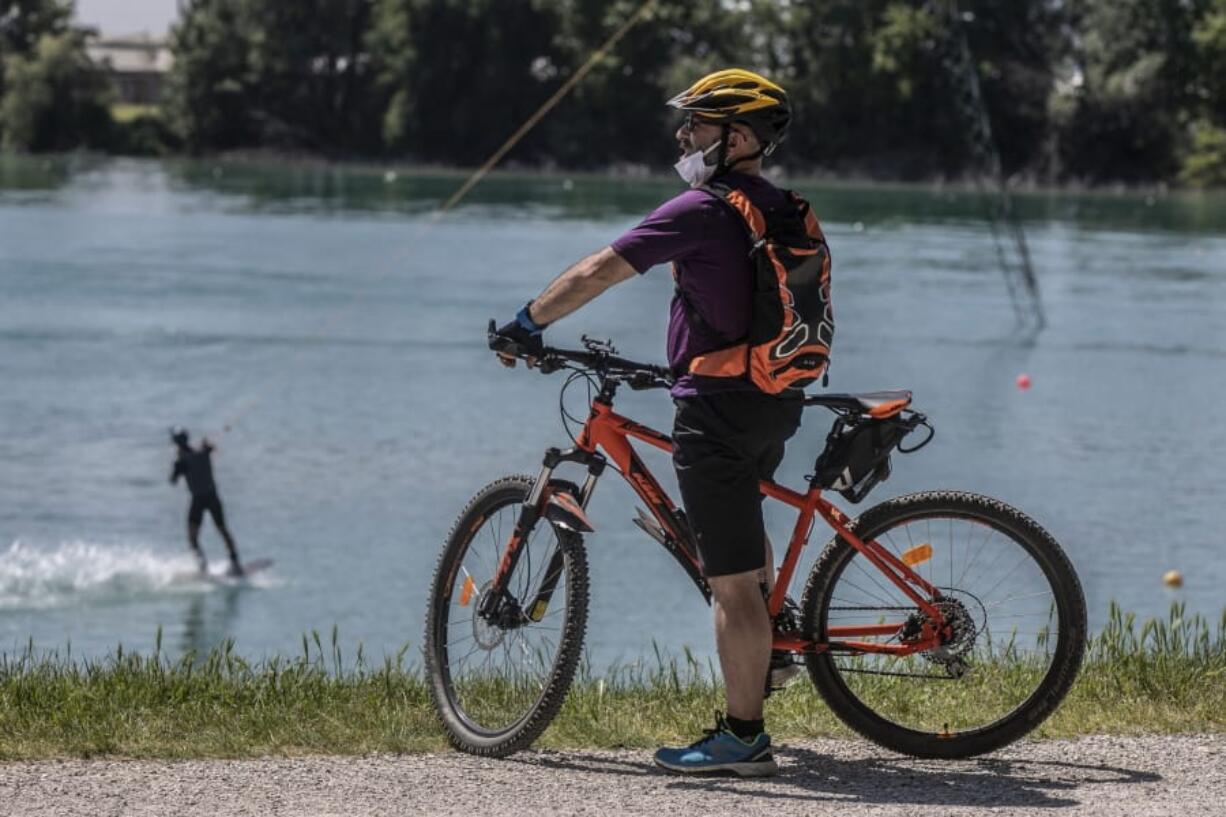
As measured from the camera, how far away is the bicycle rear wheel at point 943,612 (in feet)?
18.9

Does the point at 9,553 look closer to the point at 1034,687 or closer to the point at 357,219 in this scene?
the point at 1034,687

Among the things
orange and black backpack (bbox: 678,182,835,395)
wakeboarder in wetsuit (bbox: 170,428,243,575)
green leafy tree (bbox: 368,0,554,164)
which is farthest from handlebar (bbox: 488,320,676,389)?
green leafy tree (bbox: 368,0,554,164)

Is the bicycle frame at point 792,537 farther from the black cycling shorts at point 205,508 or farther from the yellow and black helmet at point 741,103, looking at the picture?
the black cycling shorts at point 205,508

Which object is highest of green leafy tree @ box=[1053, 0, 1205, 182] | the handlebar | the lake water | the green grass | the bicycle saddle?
green leafy tree @ box=[1053, 0, 1205, 182]

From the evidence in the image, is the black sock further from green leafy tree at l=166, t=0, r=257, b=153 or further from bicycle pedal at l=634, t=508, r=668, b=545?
green leafy tree at l=166, t=0, r=257, b=153

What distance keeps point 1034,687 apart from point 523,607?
1366mm

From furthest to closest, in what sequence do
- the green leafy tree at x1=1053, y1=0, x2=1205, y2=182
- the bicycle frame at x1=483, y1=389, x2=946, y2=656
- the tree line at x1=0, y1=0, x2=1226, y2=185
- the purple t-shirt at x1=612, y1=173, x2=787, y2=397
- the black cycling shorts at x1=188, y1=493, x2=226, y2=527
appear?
the tree line at x1=0, y1=0, x2=1226, y2=185, the green leafy tree at x1=1053, y1=0, x2=1205, y2=182, the black cycling shorts at x1=188, y1=493, x2=226, y2=527, the bicycle frame at x1=483, y1=389, x2=946, y2=656, the purple t-shirt at x1=612, y1=173, x2=787, y2=397

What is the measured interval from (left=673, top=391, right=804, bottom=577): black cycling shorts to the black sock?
0.39 m

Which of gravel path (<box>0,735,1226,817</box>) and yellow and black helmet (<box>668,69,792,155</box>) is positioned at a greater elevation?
yellow and black helmet (<box>668,69,792,155</box>)

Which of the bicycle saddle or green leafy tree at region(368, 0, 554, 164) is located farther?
green leafy tree at region(368, 0, 554, 164)

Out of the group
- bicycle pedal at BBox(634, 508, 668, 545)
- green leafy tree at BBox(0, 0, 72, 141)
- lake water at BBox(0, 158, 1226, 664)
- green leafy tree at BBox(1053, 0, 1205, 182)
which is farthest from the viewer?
green leafy tree at BBox(0, 0, 72, 141)

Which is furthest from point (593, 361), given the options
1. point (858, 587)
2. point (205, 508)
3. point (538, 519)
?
point (205, 508)

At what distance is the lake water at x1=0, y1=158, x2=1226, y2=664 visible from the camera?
2523cm

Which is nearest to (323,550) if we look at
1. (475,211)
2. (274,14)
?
(475,211)
